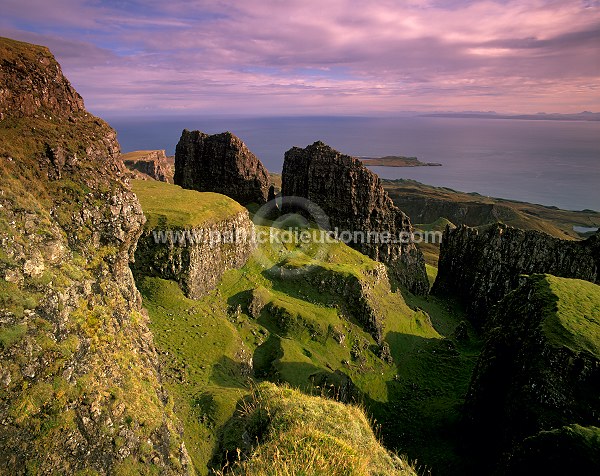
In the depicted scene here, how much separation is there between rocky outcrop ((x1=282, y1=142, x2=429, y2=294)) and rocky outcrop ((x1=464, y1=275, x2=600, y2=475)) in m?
46.4

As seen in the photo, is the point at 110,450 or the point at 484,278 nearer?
the point at 110,450

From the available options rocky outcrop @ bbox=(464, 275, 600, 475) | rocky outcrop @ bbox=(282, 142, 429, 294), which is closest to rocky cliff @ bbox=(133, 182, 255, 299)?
rocky outcrop @ bbox=(282, 142, 429, 294)

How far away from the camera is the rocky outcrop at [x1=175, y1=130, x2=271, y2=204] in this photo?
89375 mm

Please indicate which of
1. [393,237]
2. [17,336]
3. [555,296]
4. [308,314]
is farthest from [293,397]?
[393,237]

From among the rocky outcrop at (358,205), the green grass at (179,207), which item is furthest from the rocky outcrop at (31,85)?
the rocky outcrop at (358,205)

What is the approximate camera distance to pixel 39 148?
20.2 meters

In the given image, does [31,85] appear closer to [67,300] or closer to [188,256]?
[67,300]

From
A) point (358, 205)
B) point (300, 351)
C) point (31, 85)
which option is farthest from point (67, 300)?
point (358, 205)

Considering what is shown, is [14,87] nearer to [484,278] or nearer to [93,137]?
[93,137]

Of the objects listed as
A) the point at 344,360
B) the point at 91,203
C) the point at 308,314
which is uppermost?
the point at 91,203

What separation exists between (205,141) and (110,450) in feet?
280

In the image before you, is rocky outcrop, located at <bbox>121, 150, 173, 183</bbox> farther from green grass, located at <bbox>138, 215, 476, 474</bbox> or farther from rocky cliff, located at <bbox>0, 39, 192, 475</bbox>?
rocky cliff, located at <bbox>0, 39, 192, 475</bbox>

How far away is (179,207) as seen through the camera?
49781 mm

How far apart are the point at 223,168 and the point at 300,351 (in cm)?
5711
